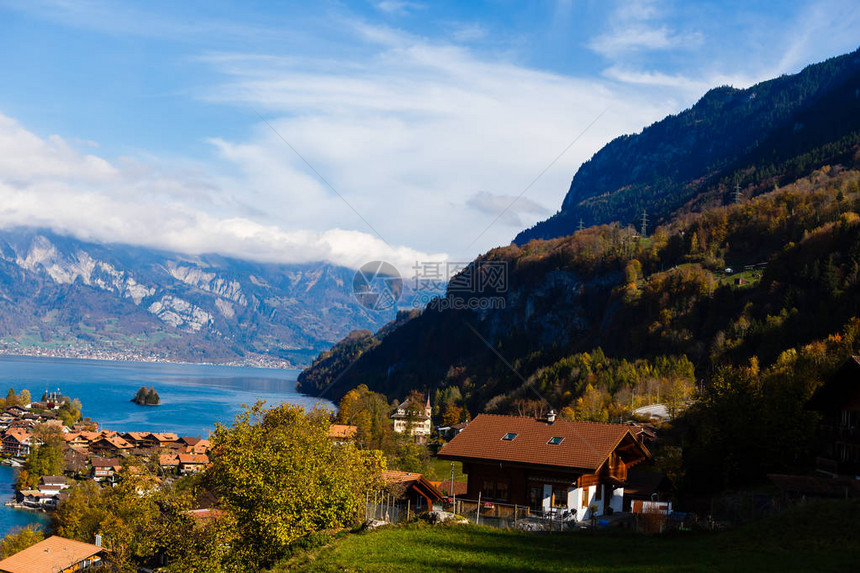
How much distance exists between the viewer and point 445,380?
196250mm

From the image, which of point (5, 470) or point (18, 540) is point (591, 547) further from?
point (5, 470)

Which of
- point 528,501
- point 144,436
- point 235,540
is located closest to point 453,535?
point 528,501

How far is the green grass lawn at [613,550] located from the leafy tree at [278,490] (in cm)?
162

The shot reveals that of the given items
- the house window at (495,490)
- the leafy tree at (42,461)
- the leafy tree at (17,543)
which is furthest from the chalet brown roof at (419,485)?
the leafy tree at (42,461)

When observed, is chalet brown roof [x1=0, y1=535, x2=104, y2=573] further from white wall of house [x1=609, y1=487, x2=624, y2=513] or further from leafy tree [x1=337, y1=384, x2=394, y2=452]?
white wall of house [x1=609, y1=487, x2=624, y2=513]

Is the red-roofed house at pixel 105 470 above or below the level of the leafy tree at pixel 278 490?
below

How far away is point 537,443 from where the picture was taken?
30.0 metres

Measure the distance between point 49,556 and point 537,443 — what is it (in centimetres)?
4172

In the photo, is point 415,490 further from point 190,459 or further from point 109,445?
point 109,445

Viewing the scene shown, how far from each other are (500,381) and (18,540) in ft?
396

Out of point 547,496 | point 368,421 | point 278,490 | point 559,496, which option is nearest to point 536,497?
point 547,496

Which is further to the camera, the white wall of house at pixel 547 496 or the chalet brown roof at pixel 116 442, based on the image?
the chalet brown roof at pixel 116 442

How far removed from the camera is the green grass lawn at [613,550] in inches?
664

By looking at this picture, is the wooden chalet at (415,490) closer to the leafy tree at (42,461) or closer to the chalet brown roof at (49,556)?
the chalet brown roof at (49,556)
